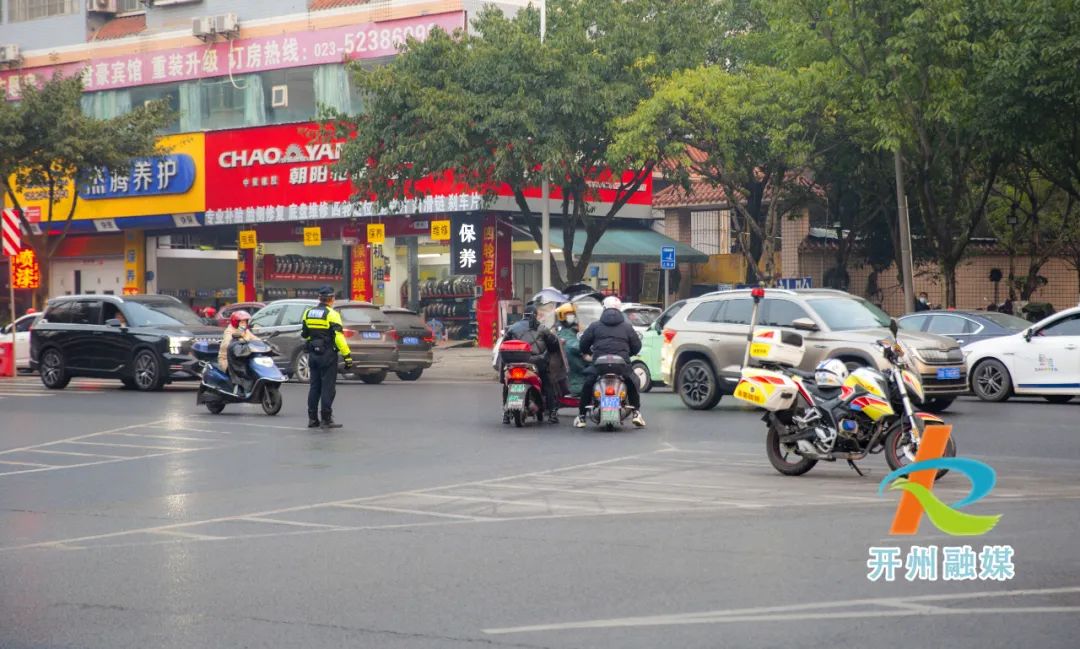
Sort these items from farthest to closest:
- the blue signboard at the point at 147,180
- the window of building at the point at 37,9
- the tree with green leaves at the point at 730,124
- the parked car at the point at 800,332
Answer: the window of building at the point at 37,9 < the blue signboard at the point at 147,180 < the tree with green leaves at the point at 730,124 < the parked car at the point at 800,332

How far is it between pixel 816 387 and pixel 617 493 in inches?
95.6

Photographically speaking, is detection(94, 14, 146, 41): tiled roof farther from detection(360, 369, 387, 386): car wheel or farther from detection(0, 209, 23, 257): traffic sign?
detection(360, 369, 387, 386): car wheel

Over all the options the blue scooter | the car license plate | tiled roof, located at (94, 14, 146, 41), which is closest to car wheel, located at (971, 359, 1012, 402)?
the car license plate

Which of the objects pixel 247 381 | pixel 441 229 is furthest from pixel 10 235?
pixel 247 381

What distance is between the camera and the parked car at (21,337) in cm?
3488

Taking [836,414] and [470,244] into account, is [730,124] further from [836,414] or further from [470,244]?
[836,414]

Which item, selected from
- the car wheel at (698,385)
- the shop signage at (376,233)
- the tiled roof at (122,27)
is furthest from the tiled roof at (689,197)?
the car wheel at (698,385)

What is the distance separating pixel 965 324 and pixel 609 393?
8507 millimetres

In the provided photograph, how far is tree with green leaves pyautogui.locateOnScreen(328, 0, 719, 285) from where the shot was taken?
34.8m

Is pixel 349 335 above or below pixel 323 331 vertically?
below

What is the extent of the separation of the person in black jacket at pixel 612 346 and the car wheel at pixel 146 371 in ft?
37.2

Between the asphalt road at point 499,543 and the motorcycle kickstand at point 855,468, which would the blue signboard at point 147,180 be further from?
the motorcycle kickstand at point 855,468

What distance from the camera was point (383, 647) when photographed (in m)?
6.65

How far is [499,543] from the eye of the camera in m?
9.66
